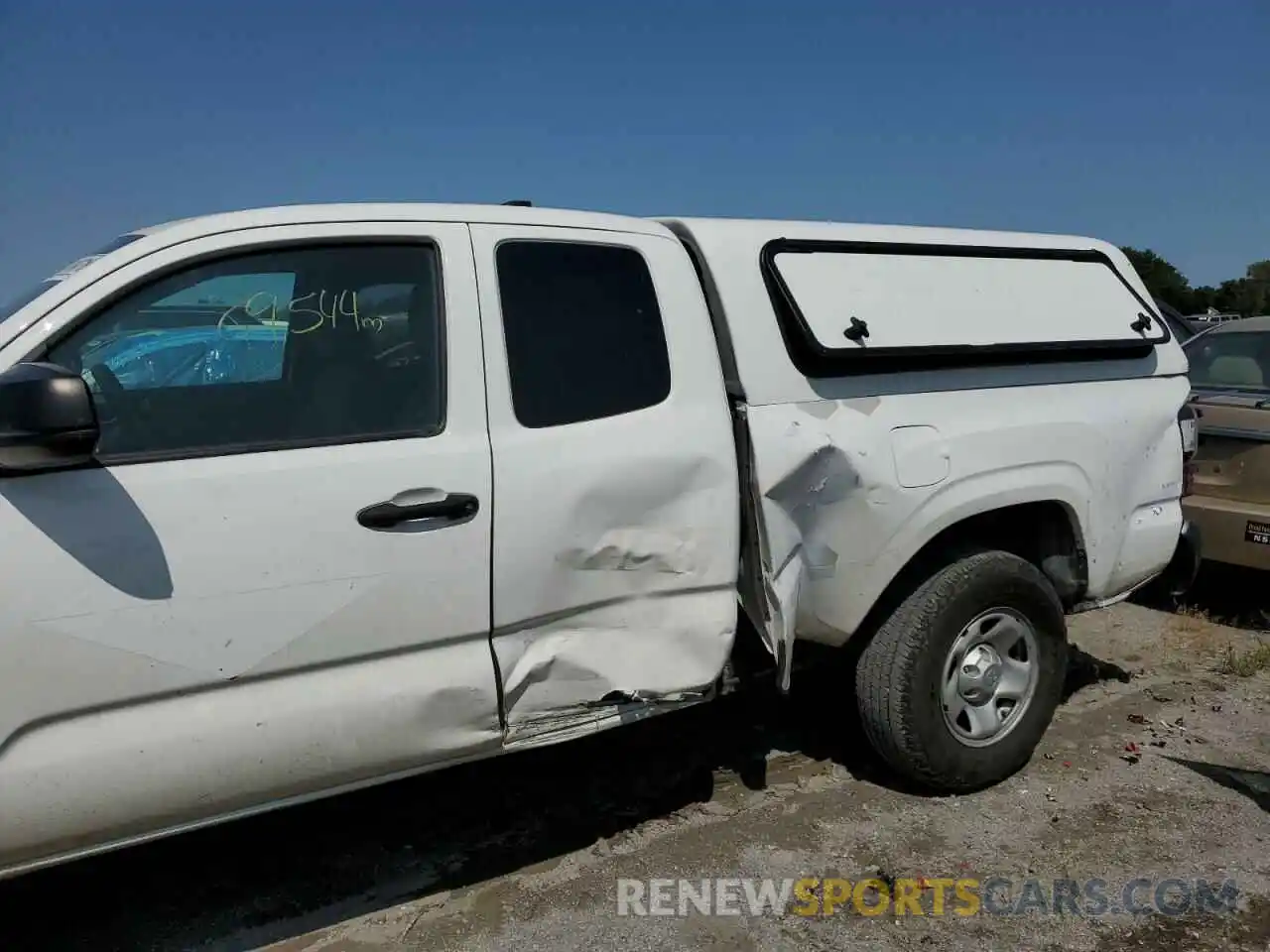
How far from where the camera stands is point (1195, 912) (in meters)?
2.98

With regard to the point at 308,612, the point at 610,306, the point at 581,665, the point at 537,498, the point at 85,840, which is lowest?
the point at 85,840

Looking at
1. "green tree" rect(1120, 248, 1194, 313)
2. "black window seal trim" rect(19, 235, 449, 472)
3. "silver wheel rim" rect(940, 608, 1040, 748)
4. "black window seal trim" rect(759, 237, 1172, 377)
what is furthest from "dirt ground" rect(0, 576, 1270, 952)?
"green tree" rect(1120, 248, 1194, 313)

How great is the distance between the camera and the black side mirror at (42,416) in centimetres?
211

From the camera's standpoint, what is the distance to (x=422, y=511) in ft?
8.59

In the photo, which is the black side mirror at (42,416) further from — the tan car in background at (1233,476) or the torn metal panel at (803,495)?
the tan car in background at (1233,476)

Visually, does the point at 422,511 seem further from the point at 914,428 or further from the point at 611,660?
the point at 914,428

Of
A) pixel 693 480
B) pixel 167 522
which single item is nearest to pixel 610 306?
pixel 693 480

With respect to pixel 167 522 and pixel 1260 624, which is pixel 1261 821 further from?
pixel 167 522

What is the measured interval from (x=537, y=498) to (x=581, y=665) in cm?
53

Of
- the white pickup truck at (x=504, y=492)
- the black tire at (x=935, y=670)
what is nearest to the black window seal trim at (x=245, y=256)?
the white pickup truck at (x=504, y=492)

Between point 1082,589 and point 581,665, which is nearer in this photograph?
point 581,665

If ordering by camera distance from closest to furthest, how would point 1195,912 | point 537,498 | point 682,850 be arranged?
point 537,498, point 1195,912, point 682,850

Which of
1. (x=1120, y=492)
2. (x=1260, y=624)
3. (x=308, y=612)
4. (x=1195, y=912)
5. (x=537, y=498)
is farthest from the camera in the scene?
(x=1260, y=624)

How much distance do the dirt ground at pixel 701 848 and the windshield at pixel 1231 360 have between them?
2401 mm
